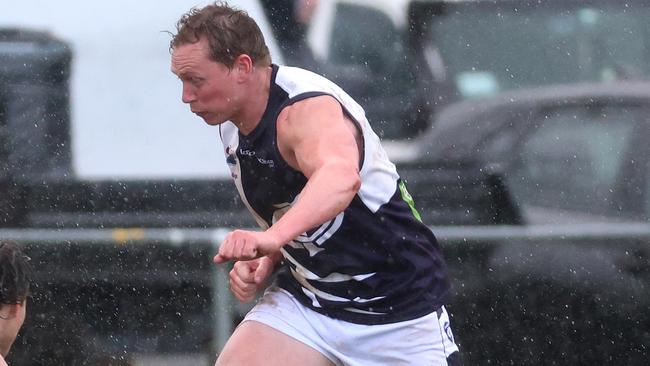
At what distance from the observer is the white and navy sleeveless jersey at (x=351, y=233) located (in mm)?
3809

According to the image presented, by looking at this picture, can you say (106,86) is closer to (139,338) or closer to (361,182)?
(139,338)

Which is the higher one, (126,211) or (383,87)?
(383,87)

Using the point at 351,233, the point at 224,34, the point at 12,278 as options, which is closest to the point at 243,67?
the point at 224,34

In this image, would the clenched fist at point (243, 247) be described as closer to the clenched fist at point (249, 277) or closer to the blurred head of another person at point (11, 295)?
the clenched fist at point (249, 277)

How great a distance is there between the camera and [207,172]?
19.9 feet

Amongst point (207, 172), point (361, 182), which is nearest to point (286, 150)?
point (361, 182)

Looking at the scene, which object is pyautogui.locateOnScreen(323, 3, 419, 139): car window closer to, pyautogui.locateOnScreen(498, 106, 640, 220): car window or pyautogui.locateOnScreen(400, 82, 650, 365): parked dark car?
pyautogui.locateOnScreen(400, 82, 650, 365): parked dark car

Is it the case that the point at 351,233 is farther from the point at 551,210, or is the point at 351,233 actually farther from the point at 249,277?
the point at 551,210

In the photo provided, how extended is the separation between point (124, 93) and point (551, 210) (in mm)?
1890

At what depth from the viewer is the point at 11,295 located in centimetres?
396

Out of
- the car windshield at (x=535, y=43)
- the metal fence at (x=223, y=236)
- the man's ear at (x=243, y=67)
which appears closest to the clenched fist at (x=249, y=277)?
the man's ear at (x=243, y=67)

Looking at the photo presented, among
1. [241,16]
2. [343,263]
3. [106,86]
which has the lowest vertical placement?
[106,86]

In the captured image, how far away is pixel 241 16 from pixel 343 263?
2.38 ft

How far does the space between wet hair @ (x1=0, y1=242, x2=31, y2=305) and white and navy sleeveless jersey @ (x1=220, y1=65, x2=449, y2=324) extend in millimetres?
671
